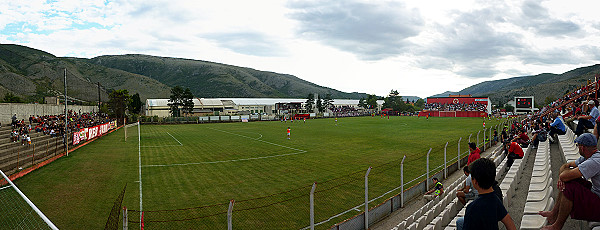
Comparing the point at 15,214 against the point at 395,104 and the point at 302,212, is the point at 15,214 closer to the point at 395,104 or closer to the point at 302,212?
the point at 302,212

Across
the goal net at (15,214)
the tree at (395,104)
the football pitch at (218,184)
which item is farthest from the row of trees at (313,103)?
the goal net at (15,214)

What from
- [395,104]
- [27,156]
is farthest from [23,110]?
[395,104]

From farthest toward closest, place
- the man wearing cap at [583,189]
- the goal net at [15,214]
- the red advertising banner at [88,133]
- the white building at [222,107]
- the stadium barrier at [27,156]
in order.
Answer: the white building at [222,107], the red advertising banner at [88,133], the stadium barrier at [27,156], the goal net at [15,214], the man wearing cap at [583,189]

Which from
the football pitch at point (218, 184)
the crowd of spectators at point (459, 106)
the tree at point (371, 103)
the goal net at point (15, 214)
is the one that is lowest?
the football pitch at point (218, 184)

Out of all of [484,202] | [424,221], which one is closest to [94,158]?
[424,221]

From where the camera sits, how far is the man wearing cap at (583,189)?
400cm

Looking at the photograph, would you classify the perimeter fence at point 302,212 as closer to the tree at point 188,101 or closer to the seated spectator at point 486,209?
the seated spectator at point 486,209

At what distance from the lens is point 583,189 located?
4.10m

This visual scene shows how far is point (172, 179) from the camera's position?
51.0 ft

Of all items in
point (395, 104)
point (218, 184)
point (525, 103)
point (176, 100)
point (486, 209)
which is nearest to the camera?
point (486, 209)

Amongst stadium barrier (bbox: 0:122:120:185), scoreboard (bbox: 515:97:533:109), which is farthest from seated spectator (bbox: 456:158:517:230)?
scoreboard (bbox: 515:97:533:109)

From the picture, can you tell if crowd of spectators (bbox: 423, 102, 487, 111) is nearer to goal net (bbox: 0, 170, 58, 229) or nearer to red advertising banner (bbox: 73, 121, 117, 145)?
red advertising banner (bbox: 73, 121, 117, 145)

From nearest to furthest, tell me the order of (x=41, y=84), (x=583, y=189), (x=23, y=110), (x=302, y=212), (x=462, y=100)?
1. (x=583, y=189)
2. (x=302, y=212)
3. (x=23, y=110)
4. (x=462, y=100)
5. (x=41, y=84)

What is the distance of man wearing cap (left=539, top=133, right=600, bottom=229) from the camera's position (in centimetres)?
400
